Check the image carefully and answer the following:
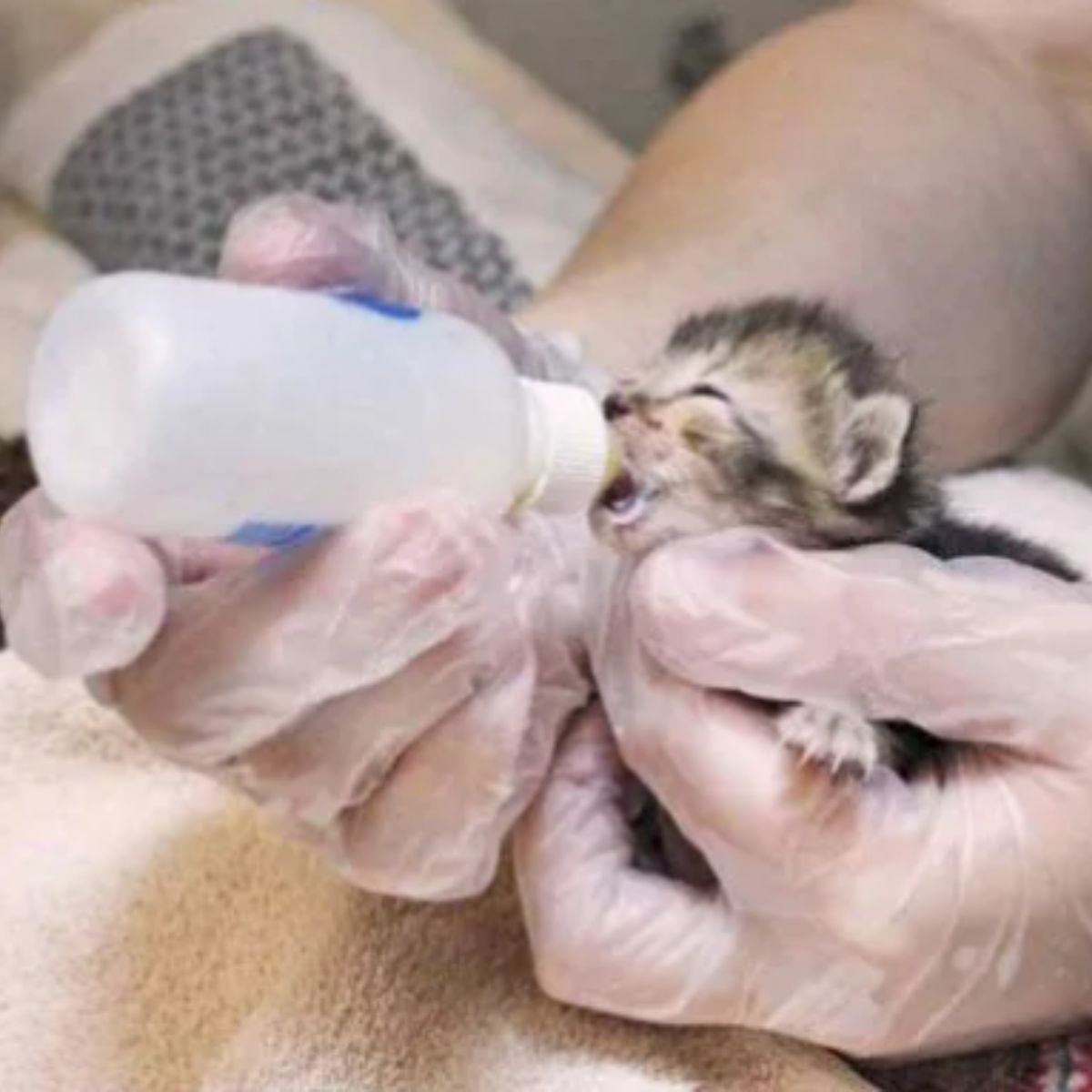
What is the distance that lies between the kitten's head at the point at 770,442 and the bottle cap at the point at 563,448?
6cm

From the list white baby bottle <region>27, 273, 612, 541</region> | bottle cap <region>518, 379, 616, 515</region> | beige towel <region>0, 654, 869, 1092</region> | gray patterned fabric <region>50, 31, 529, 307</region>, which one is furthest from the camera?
gray patterned fabric <region>50, 31, 529, 307</region>

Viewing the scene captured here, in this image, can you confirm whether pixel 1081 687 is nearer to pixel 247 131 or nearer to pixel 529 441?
pixel 529 441

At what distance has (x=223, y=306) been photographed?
60cm

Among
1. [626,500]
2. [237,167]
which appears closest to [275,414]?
[626,500]

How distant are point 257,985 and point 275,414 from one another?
30 cm

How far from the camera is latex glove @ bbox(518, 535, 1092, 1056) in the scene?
71 centimetres

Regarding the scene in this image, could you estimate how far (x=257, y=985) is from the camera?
2.70 ft

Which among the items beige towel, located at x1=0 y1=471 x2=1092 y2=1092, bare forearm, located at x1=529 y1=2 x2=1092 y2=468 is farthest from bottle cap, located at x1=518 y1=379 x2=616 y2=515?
bare forearm, located at x1=529 y1=2 x2=1092 y2=468

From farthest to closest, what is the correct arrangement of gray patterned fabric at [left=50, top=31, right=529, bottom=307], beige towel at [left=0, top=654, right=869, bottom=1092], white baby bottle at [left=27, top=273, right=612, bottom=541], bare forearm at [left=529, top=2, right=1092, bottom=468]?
gray patterned fabric at [left=50, top=31, right=529, bottom=307] < bare forearm at [left=529, top=2, right=1092, bottom=468] < beige towel at [left=0, top=654, right=869, bottom=1092] < white baby bottle at [left=27, top=273, right=612, bottom=541]

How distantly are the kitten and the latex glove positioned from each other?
3cm

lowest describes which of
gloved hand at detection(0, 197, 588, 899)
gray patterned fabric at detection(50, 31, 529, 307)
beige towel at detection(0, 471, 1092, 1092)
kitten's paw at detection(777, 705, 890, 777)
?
gray patterned fabric at detection(50, 31, 529, 307)

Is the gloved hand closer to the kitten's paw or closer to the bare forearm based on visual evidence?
the kitten's paw

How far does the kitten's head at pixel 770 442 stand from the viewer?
77 cm

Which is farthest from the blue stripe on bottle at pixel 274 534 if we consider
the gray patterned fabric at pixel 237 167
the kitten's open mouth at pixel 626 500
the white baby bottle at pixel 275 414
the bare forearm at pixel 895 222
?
the gray patterned fabric at pixel 237 167
